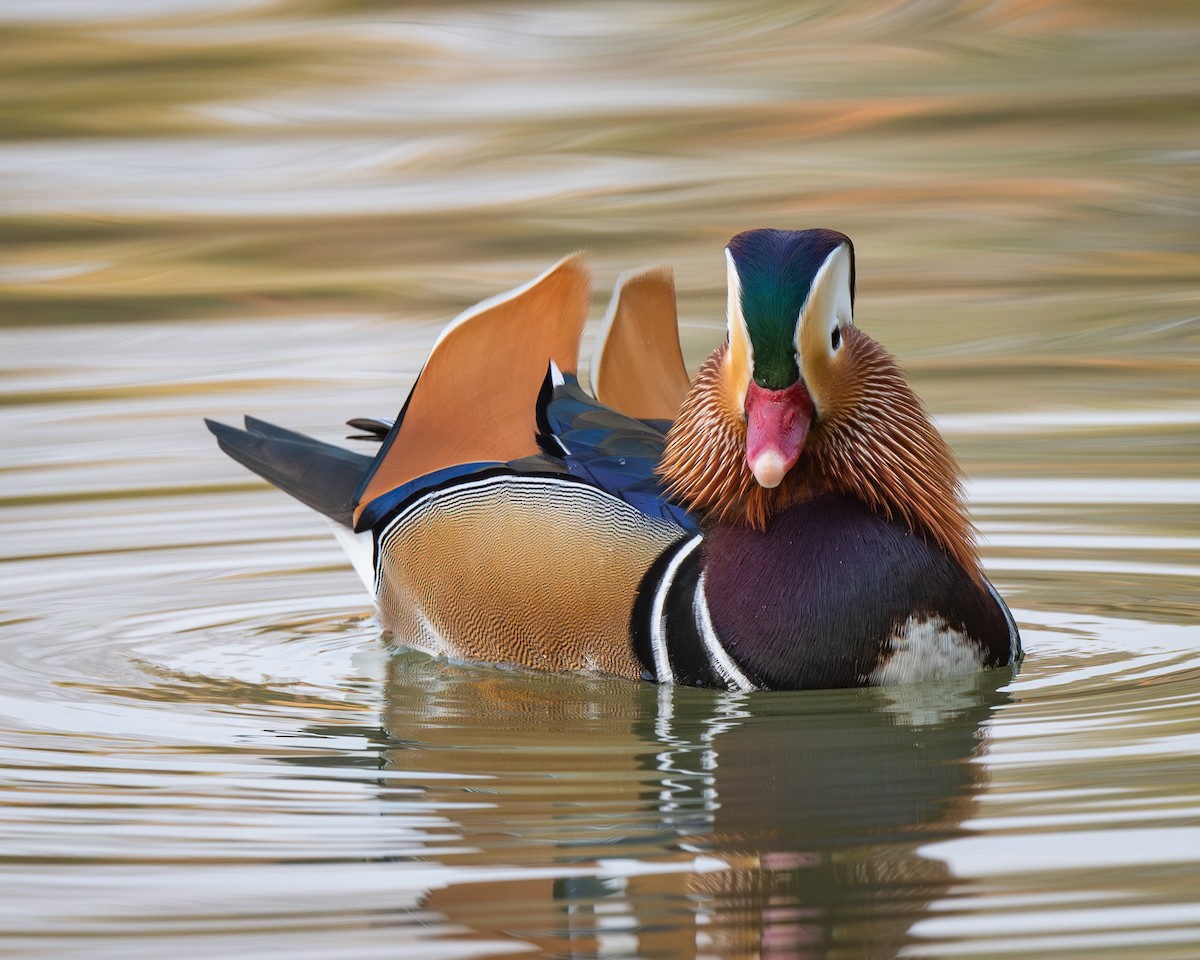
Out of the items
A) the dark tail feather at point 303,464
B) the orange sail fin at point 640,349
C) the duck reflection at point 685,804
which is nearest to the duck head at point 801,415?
the duck reflection at point 685,804

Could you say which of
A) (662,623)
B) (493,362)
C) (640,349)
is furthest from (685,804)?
(640,349)

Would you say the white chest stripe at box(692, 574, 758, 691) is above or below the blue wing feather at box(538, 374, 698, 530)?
below

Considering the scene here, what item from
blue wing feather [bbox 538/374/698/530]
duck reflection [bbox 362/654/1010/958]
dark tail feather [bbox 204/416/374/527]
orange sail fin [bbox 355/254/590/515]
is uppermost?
orange sail fin [bbox 355/254/590/515]

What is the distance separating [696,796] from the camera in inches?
188

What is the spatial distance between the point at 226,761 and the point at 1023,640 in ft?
7.53

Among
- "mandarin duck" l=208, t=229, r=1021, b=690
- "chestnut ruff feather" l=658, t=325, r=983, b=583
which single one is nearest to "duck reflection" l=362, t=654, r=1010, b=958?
"mandarin duck" l=208, t=229, r=1021, b=690

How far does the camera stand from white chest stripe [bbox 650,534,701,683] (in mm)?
5680

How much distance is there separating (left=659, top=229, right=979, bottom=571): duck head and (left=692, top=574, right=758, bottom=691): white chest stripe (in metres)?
0.24

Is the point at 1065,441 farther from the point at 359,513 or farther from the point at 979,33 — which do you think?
the point at 979,33

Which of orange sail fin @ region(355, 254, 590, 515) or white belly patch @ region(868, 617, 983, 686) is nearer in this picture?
white belly patch @ region(868, 617, 983, 686)

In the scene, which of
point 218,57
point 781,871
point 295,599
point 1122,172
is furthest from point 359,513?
point 218,57

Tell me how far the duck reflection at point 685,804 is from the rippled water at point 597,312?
1 centimetres

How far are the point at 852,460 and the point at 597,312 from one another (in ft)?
16.8

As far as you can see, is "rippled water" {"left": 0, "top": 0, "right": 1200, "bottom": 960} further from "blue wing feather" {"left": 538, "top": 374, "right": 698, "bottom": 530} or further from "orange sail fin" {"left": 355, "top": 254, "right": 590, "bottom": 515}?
"orange sail fin" {"left": 355, "top": 254, "right": 590, "bottom": 515}
